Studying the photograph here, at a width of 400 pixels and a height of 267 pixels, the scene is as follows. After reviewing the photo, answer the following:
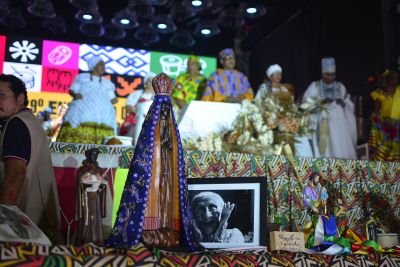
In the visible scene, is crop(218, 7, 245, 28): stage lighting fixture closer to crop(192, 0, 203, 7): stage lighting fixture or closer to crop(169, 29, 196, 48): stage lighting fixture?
crop(192, 0, 203, 7): stage lighting fixture

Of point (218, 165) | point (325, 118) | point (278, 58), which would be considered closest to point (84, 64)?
point (278, 58)

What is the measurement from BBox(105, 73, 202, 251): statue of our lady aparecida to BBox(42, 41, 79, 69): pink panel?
27.5 feet

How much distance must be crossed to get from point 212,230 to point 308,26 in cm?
752

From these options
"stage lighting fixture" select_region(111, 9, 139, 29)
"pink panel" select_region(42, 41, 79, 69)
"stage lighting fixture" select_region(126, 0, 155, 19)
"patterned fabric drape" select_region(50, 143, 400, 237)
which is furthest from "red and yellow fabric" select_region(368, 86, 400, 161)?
"pink panel" select_region(42, 41, 79, 69)

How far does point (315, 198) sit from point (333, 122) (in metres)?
3.25

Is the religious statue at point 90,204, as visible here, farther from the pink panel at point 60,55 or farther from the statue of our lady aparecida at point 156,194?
the pink panel at point 60,55

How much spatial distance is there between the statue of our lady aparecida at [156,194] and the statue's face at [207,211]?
1.19 ft

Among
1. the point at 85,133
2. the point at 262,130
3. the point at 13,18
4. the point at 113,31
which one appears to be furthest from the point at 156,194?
the point at 113,31

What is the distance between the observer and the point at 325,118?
585cm

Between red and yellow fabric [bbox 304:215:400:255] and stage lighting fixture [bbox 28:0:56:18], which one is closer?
red and yellow fabric [bbox 304:215:400:255]

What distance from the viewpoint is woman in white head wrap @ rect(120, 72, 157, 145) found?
5.85m

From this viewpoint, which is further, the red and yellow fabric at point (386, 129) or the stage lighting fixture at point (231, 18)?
the stage lighting fixture at point (231, 18)

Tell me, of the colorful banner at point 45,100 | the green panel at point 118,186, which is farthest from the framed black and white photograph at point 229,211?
the colorful banner at point 45,100

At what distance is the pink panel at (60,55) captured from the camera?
33.7ft
